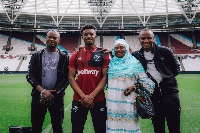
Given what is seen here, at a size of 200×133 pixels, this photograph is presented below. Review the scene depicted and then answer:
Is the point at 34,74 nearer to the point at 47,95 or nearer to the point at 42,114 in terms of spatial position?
the point at 47,95

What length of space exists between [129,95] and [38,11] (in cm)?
3246

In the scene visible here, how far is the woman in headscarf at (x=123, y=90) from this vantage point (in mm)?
2840

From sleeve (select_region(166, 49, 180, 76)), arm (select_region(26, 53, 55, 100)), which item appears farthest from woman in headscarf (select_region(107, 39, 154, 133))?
arm (select_region(26, 53, 55, 100))

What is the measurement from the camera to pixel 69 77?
312 centimetres

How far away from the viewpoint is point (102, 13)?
31.2 m

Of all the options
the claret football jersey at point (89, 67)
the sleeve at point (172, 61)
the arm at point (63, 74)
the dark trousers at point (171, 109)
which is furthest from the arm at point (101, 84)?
the sleeve at point (172, 61)

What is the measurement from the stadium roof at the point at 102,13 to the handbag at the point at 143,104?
26.9 m

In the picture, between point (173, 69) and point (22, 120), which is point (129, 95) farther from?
point (22, 120)

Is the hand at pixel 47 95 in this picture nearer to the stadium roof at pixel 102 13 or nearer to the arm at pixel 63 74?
the arm at pixel 63 74

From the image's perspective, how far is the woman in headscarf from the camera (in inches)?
112

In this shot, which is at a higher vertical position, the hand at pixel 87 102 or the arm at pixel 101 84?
the arm at pixel 101 84

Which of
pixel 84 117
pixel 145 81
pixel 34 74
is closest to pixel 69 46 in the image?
pixel 34 74

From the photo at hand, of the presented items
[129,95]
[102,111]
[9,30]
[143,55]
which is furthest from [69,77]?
[9,30]

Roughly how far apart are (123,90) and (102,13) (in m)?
29.4
